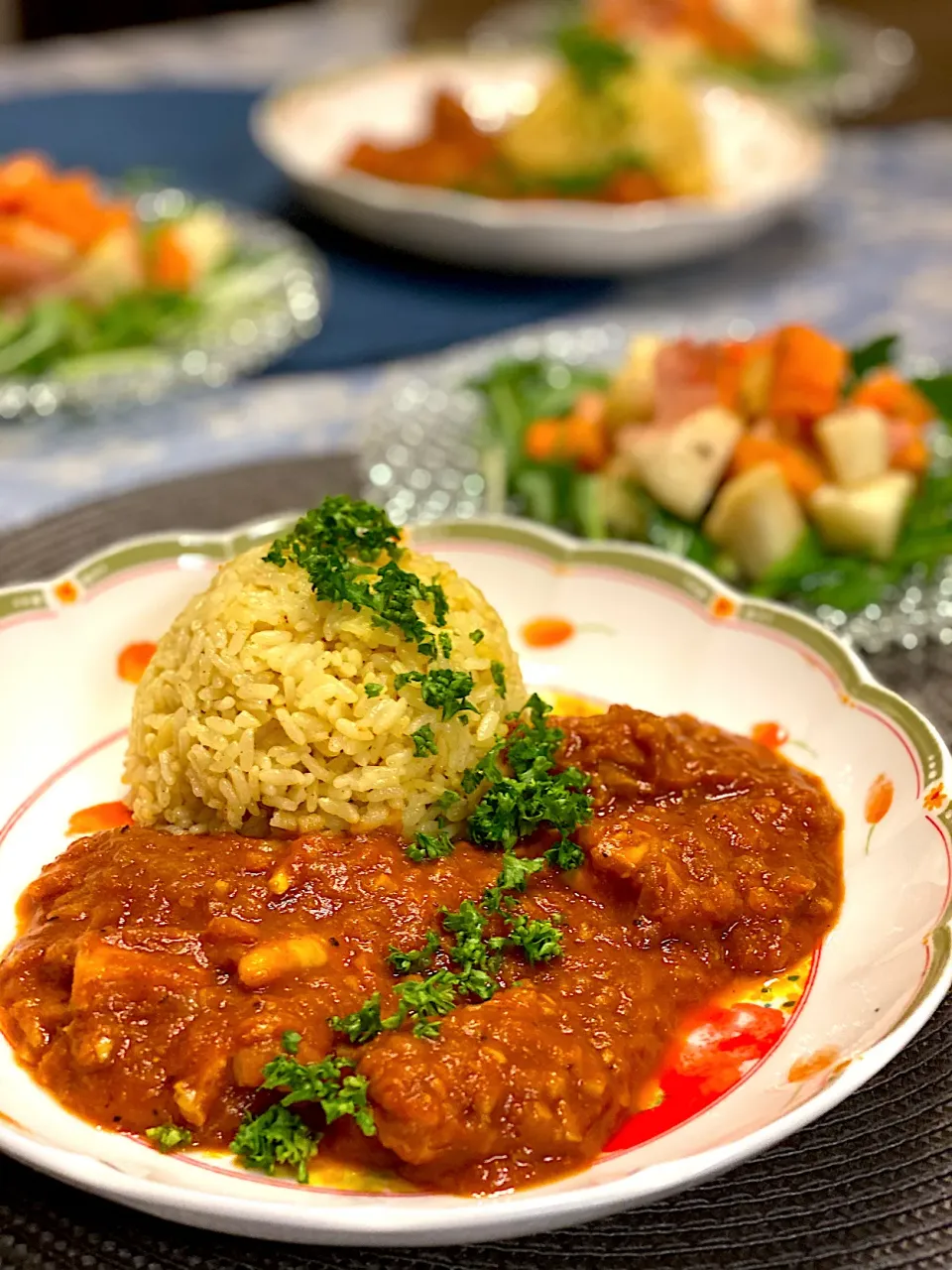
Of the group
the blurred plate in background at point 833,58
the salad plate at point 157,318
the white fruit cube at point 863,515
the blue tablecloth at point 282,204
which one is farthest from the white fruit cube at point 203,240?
the blurred plate in background at point 833,58

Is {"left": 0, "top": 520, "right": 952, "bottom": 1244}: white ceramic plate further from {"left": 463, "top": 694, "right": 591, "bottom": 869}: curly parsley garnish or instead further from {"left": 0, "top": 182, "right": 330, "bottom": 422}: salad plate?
{"left": 0, "top": 182, "right": 330, "bottom": 422}: salad plate

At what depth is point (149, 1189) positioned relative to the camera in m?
2.02

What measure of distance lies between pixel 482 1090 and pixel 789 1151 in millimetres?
582

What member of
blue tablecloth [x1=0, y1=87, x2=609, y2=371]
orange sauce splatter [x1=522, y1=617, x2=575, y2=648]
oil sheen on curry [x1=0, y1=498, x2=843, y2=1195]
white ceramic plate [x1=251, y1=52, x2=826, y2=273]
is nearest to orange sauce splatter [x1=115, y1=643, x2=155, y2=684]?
oil sheen on curry [x1=0, y1=498, x2=843, y2=1195]

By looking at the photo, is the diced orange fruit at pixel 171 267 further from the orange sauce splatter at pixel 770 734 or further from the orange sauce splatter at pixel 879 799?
the orange sauce splatter at pixel 879 799

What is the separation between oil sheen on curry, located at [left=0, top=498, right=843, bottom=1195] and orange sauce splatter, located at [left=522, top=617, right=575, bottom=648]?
462 millimetres

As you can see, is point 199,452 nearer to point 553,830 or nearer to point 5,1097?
point 553,830

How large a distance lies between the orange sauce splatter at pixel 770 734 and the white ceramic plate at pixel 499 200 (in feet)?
9.90

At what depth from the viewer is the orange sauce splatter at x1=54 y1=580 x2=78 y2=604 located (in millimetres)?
3428

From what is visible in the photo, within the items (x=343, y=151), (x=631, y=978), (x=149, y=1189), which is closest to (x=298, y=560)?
(x=631, y=978)

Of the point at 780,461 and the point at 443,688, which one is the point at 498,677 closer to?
the point at 443,688

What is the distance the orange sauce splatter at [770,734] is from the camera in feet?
10.9

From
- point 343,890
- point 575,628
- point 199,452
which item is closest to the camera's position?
point 343,890

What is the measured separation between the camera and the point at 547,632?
12.2 ft
